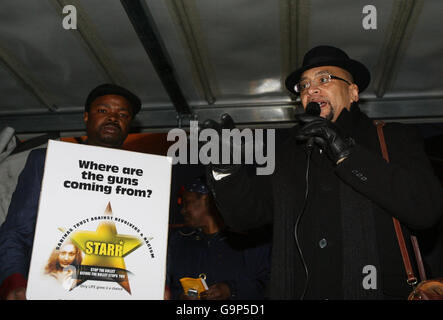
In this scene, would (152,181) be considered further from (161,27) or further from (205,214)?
(205,214)

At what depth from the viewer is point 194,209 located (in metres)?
4.98

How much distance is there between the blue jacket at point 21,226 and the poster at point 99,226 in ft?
1.14

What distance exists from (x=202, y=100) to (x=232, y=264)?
1715 millimetres

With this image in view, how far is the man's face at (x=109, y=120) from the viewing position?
3.21 meters

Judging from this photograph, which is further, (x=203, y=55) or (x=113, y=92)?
(x=203, y=55)

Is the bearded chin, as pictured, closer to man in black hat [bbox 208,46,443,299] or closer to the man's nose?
man in black hat [bbox 208,46,443,299]

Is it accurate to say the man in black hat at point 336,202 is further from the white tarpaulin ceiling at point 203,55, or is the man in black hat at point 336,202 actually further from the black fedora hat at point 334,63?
the white tarpaulin ceiling at point 203,55

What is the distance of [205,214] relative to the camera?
4855 millimetres

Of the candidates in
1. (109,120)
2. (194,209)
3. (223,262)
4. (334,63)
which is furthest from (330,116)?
(194,209)

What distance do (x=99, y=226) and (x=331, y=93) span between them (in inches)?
55.4

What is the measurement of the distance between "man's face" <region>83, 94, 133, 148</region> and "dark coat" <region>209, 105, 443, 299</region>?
1.10 m

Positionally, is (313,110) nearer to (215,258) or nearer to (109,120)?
(109,120)

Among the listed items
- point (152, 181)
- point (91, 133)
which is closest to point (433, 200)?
point (152, 181)

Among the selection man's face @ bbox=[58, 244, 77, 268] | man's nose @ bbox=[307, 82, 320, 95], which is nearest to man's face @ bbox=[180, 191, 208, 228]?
man's nose @ bbox=[307, 82, 320, 95]
